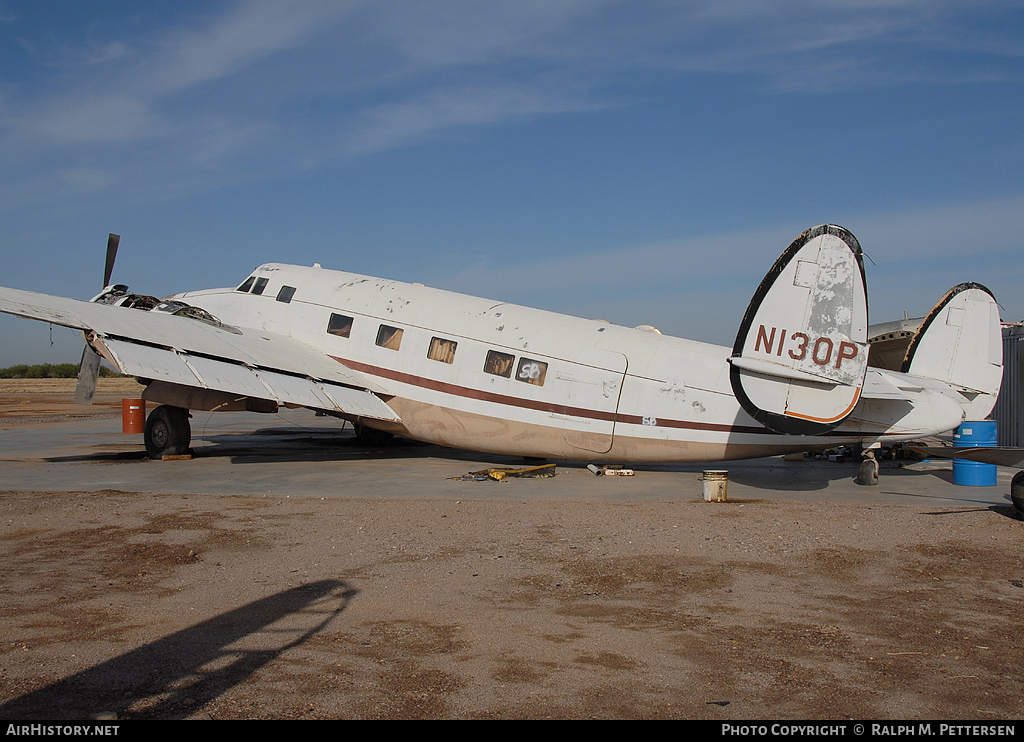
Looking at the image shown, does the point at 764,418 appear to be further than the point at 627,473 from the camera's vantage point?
No

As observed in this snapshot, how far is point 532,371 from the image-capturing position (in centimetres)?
1534

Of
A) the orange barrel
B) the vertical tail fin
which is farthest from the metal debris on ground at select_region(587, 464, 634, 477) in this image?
the orange barrel

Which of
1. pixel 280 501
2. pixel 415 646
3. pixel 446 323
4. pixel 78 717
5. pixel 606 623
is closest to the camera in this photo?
pixel 78 717

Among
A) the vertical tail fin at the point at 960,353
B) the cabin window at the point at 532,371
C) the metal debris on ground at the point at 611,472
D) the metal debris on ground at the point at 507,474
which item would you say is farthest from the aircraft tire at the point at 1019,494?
the metal debris on ground at the point at 507,474

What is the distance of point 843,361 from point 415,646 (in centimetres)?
868

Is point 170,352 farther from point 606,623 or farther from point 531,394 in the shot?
point 606,623

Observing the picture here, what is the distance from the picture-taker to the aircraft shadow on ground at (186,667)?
15.2 ft

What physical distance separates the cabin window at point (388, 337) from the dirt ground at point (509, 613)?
605 cm

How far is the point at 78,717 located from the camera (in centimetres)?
450

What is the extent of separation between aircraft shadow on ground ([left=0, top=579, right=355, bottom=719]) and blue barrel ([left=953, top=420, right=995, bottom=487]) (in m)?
13.3

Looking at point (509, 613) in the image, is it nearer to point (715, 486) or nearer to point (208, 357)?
point (715, 486)

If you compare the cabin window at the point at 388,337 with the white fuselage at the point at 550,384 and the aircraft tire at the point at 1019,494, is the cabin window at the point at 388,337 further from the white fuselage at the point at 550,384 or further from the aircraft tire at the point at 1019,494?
the aircraft tire at the point at 1019,494

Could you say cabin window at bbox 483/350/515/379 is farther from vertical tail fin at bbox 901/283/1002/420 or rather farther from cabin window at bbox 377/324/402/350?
vertical tail fin at bbox 901/283/1002/420

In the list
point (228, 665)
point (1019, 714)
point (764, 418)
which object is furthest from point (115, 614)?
point (764, 418)
